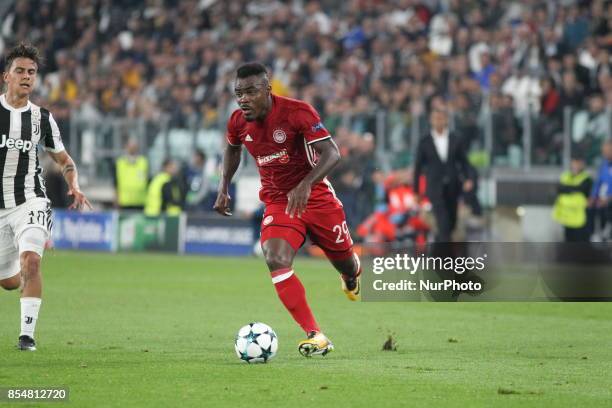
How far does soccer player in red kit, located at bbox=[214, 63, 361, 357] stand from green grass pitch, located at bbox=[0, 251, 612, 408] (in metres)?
0.58

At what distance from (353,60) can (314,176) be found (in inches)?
643

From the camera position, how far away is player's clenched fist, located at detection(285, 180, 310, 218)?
8.81 metres

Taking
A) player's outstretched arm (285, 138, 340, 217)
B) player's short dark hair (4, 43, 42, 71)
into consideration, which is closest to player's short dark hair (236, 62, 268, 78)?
player's outstretched arm (285, 138, 340, 217)

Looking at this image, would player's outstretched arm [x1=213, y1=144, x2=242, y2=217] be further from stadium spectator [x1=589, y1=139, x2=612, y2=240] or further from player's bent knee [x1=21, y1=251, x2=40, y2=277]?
stadium spectator [x1=589, y1=139, x2=612, y2=240]

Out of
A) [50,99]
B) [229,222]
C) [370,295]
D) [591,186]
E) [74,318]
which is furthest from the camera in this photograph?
[50,99]

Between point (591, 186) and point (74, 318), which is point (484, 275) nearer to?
point (74, 318)

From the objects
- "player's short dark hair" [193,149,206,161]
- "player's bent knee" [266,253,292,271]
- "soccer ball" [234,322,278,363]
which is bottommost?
"soccer ball" [234,322,278,363]

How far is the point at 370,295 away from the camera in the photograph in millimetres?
14523

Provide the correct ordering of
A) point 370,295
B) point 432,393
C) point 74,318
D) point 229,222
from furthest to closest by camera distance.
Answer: point 229,222, point 370,295, point 74,318, point 432,393

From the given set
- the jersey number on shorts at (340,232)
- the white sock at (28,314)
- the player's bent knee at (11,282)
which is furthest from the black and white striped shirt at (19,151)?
the jersey number on shorts at (340,232)

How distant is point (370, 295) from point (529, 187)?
26.1 feet

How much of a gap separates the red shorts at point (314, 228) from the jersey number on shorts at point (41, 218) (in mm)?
1672

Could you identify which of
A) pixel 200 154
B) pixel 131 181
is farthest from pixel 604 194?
pixel 131 181

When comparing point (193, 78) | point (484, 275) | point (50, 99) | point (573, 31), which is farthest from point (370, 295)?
point (50, 99)
